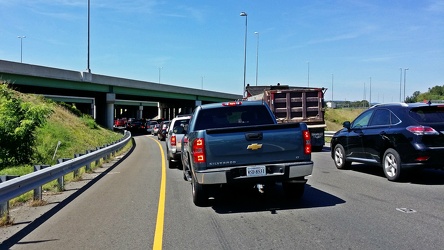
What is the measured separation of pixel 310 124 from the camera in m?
20.2

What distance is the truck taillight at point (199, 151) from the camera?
23.6 feet

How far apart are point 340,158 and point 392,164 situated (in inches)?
113

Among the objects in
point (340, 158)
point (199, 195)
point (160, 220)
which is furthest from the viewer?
point (340, 158)

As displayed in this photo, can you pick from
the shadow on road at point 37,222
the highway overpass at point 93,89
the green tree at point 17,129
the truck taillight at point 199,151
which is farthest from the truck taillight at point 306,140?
the highway overpass at point 93,89

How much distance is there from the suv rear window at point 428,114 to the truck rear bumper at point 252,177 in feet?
12.8

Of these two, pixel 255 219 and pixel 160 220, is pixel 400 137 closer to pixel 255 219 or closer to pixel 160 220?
pixel 255 219

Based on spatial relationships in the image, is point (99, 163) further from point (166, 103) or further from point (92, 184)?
point (166, 103)

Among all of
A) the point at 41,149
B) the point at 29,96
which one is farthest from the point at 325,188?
the point at 29,96

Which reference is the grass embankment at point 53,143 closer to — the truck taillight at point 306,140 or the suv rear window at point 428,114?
the truck taillight at point 306,140

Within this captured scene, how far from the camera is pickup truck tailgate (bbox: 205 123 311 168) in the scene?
23.6ft

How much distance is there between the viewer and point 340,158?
42.7ft

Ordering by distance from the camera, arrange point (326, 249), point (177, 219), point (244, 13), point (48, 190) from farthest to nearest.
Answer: point (244, 13)
point (48, 190)
point (177, 219)
point (326, 249)

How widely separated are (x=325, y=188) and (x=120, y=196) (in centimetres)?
473

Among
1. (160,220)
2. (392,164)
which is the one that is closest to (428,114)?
(392,164)
